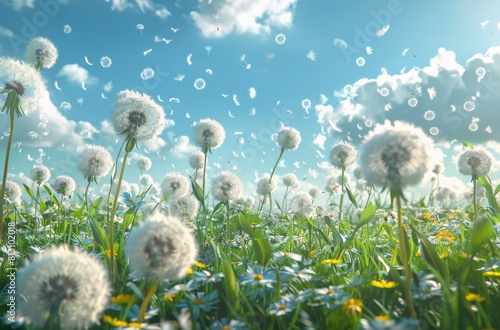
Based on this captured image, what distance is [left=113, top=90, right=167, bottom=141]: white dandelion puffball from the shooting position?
311cm

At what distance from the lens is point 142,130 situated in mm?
3143

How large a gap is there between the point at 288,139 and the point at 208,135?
6.57ft

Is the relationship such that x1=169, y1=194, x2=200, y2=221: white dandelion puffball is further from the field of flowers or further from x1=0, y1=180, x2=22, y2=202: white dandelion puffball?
x1=0, y1=180, x2=22, y2=202: white dandelion puffball

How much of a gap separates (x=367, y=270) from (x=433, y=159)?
1459mm

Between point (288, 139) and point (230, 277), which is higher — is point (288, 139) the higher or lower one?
the higher one

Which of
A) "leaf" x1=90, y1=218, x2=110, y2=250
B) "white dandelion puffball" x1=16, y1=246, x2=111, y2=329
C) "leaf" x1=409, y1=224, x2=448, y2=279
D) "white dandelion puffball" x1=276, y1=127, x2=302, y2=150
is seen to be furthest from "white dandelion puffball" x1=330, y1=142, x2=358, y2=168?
"white dandelion puffball" x1=16, y1=246, x2=111, y2=329

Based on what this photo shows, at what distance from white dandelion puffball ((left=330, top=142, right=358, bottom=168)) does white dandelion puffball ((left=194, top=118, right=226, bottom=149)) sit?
68.1 inches

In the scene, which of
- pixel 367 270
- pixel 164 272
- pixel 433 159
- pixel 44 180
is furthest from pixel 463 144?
pixel 44 180

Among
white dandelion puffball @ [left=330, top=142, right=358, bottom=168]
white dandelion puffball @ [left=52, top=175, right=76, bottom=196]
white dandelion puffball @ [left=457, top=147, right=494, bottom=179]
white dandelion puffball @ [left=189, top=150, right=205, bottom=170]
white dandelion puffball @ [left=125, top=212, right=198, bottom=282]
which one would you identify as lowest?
white dandelion puffball @ [left=125, top=212, right=198, bottom=282]

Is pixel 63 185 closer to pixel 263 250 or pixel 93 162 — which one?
pixel 93 162

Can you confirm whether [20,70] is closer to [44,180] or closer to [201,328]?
[201,328]

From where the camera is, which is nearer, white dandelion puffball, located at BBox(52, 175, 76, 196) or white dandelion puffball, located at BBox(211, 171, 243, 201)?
white dandelion puffball, located at BBox(211, 171, 243, 201)

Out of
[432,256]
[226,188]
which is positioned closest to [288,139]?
[226,188]

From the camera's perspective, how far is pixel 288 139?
6.79 metres
